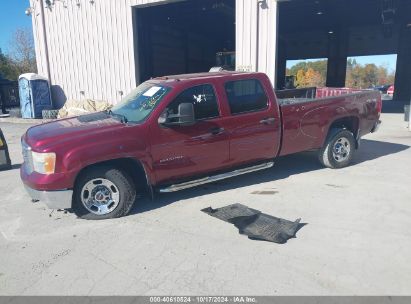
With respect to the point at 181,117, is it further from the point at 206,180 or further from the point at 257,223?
the point at 257,223


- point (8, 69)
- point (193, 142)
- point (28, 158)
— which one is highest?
point (8, 69)

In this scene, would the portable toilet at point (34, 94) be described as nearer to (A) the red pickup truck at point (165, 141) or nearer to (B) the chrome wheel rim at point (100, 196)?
(A) the red pickup truck at point (165, 141)

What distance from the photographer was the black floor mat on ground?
388 cm

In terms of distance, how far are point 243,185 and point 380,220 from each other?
7.12ft

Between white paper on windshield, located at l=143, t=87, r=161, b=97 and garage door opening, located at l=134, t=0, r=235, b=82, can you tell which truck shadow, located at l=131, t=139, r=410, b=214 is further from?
garage door opening, located at l=134, t=0, r=235, b=82

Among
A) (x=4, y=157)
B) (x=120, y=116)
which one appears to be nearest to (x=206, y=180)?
(x=120, y=116)

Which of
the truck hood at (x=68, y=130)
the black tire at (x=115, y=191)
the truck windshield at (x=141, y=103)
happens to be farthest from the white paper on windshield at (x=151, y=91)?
the black tire at (x=115, y=191)

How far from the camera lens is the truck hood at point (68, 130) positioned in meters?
4.21

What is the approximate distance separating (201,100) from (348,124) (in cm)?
335

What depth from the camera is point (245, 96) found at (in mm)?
5363

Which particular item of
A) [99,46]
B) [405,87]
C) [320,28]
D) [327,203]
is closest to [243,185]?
[327,203]

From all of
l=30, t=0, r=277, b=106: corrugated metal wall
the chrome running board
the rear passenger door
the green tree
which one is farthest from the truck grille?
the green tree

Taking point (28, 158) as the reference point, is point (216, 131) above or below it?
above

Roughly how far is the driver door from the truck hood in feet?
2.08
